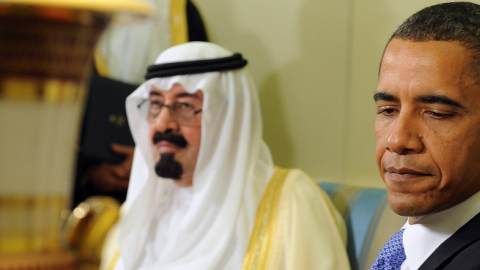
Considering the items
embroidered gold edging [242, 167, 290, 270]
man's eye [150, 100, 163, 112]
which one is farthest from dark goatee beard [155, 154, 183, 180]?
embroidered gold edging [242, 167, 290, 270]

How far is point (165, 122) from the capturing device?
230cm

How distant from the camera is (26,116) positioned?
0.50 meters

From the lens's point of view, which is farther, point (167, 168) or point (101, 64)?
point (101, 64)

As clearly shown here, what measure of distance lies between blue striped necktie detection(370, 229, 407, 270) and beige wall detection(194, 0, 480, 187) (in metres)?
1.26

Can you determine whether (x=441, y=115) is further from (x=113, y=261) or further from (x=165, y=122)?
(x=113, y=261)

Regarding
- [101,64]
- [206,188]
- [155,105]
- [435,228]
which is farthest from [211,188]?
[101,64]

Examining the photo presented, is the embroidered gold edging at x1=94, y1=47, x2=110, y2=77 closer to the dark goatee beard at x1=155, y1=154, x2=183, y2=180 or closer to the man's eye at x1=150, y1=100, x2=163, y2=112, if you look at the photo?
the man's eye at x1=150, y1=100, x2=163, y2=112

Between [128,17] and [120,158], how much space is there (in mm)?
2645

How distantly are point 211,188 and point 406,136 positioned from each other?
130 cm

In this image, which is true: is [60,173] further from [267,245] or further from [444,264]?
[267,245]

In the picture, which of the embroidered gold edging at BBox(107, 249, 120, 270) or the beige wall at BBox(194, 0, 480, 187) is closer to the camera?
the embroidered gold edging at BBox(107, 249, 120, 270)

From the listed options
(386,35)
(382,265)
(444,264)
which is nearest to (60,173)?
(444,264)

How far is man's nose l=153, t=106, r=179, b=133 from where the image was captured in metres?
2.30

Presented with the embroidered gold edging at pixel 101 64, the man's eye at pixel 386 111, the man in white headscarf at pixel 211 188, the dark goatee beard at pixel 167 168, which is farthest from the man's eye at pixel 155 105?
the man's eye at pixel 386 111
